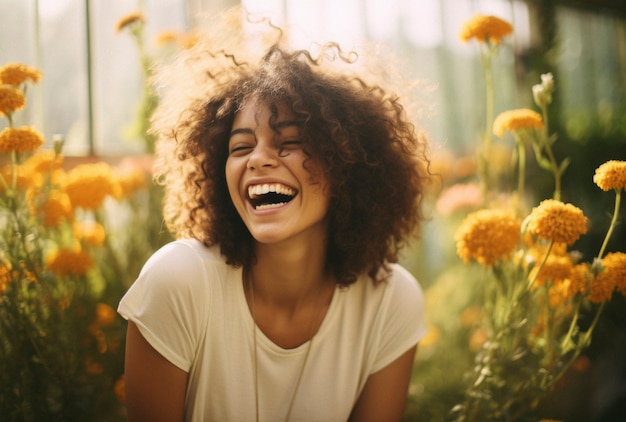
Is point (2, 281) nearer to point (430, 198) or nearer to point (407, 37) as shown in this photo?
point (430, 198)

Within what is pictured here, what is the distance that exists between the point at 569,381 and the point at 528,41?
1.49m

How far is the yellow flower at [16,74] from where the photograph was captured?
1.17m

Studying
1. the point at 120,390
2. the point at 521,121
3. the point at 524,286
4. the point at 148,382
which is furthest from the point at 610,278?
the point at 120,390

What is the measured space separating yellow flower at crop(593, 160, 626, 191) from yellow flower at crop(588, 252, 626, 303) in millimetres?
170

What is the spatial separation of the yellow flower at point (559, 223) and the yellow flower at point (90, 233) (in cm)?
104

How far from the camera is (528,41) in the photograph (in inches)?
96.7

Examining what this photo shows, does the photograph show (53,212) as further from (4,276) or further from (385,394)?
(385,394)

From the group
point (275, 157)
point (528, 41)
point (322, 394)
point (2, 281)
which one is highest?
point (528, 41)

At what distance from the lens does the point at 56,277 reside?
54.1 inches

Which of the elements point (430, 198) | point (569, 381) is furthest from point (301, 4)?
point (569, 381)

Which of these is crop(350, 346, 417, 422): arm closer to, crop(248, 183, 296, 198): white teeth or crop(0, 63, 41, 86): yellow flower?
crop(248, 183, 296, 198): white teeth

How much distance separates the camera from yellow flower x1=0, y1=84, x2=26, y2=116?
44.6 inches

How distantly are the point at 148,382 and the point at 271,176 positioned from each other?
454mm

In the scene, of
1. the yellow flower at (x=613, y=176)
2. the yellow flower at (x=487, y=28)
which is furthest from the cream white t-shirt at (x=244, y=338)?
the yellow flower at (x=487, y=28)
